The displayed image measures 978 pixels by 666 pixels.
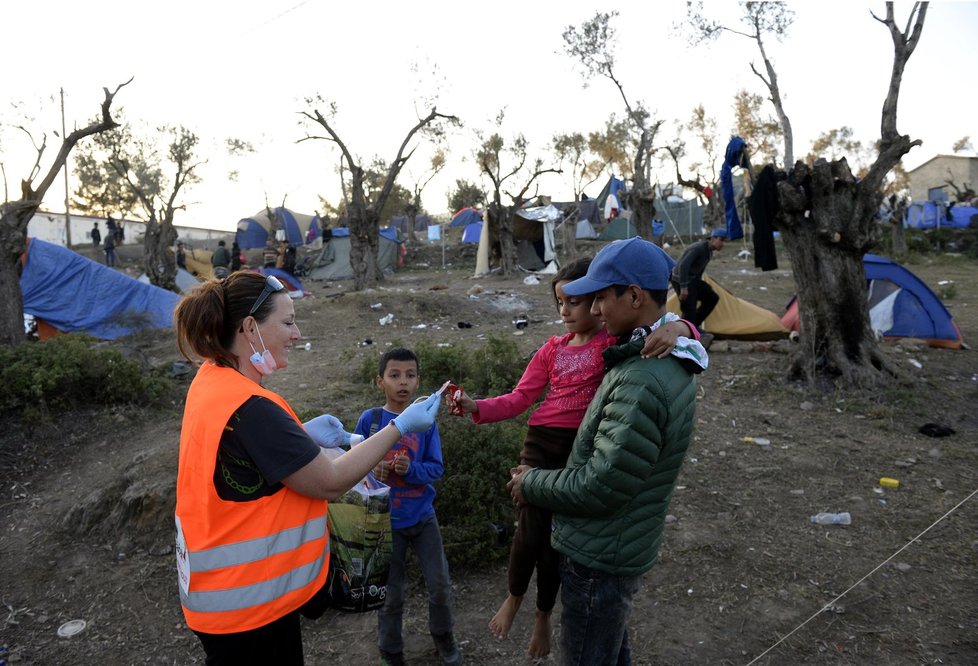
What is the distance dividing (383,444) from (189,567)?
548 millimetres

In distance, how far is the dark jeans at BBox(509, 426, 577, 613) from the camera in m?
2.13

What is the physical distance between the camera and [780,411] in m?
5.94

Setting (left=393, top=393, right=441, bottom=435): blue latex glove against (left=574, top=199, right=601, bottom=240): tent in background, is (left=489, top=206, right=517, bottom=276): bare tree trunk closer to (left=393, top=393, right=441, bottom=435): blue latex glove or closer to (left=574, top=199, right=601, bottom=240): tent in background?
(left=574, top=199, right=601, bottom=240): tent in background

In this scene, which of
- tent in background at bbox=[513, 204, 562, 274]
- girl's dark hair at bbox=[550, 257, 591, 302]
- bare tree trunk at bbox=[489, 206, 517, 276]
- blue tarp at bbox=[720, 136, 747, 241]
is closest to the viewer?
girl's dark hair at bbox=[550, 257, 591, 302]

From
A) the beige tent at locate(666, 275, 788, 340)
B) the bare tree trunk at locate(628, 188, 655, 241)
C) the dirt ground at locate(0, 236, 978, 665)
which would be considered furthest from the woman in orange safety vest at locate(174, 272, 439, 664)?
the bare tree trunk at locate(628, 188, 655, 241)

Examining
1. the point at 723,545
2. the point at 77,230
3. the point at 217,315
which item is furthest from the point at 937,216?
the point at 77,230

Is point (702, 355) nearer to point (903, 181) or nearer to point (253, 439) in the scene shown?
point (253, 439)

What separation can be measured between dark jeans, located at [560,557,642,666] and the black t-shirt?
836mm

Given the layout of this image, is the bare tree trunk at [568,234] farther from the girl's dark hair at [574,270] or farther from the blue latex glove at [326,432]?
the blue latex glove at [326,432]

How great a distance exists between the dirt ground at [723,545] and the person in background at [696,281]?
5.47 feet

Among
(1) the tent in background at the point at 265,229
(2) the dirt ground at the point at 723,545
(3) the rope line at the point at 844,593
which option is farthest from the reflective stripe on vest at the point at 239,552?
(1) the tent in background at the point at 265,229

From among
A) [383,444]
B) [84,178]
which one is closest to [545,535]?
[383,444]

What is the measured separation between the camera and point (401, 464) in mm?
2486

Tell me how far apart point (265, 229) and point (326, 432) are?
34449 mm
